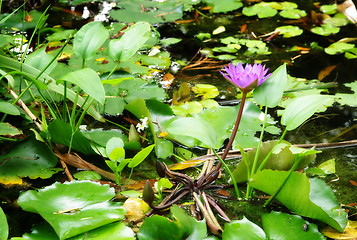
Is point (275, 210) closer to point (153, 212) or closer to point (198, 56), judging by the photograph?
point (153, 212)

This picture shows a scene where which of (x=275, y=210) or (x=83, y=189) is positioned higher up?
(x=83, y=189)

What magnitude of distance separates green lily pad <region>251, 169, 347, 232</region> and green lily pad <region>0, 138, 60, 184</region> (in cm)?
54

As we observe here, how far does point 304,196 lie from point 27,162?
0.71m

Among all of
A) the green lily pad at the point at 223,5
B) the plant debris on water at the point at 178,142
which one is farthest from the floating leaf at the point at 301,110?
the green lily pad at the point at 223,5

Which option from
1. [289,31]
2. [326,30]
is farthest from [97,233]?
[326,30]

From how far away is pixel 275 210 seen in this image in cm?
92

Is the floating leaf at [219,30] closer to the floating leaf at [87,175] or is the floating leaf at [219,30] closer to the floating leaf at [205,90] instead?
the floating leaf at [205,90]

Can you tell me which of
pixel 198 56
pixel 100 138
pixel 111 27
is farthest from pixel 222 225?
pixel 111 27

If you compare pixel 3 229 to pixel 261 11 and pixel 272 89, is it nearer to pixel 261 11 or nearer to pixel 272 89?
pixel 272 89

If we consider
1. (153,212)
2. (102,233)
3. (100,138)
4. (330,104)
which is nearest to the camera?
(102,233)

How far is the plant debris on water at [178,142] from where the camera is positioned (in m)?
0.81

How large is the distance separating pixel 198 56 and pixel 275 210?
97cm

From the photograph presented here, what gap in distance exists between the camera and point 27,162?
1.00 metres

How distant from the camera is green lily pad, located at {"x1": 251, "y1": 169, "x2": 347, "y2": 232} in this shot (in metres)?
0.80
